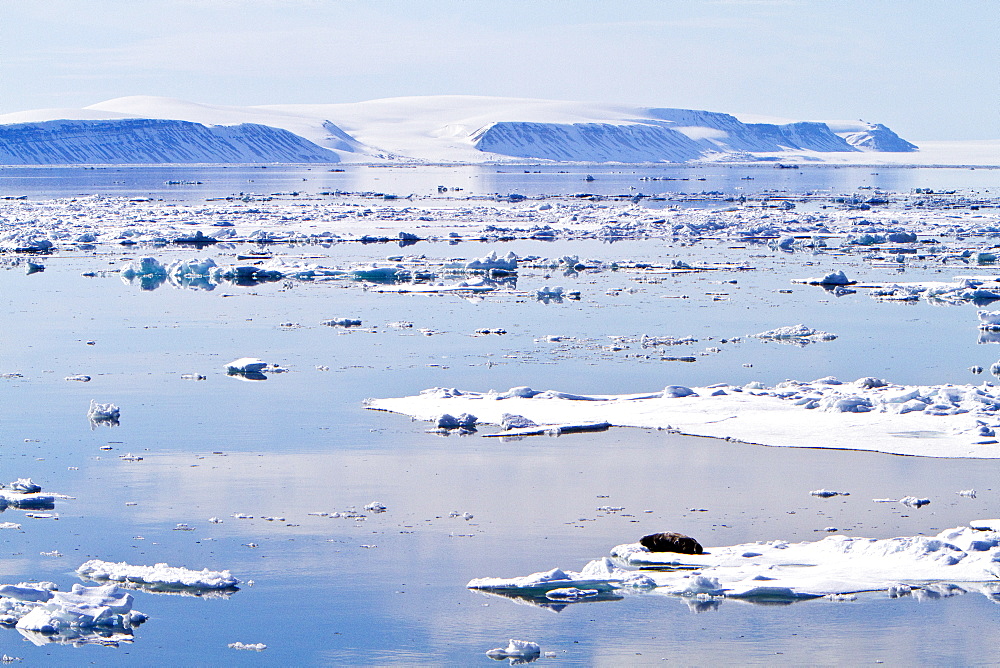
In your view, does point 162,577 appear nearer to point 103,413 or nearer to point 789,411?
point 103,413

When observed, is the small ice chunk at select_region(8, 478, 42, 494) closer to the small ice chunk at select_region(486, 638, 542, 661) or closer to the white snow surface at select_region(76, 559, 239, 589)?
the white snow surface at select_region(76, 559, 239, 589)

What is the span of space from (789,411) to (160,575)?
482 centimetres

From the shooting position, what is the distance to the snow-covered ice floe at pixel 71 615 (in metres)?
5.52

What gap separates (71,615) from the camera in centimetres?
558

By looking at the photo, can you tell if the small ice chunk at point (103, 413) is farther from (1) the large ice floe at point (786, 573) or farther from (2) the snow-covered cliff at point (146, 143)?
(2) the snow-covered cliff at point (146, 143)

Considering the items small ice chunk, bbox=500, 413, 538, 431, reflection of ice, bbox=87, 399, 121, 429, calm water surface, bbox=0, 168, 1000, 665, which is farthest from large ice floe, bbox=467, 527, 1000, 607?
reflection of ice, bbox=87, 399, 121, 429

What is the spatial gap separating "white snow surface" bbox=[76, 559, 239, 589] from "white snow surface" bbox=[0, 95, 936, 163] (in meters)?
88.0

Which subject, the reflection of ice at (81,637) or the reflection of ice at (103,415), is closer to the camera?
the reflection of ice at (81,637)

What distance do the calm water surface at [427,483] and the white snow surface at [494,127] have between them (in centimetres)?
8087

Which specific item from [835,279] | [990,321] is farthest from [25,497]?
[835,279]

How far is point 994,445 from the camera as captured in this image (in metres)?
8.49

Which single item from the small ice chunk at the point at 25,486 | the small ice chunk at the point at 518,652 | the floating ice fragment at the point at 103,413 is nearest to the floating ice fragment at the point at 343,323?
the floating ice fragment at the point at 103,413

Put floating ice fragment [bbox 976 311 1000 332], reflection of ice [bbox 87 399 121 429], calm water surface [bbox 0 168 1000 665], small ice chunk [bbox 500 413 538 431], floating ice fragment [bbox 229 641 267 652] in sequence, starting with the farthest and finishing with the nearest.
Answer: floating ice fragment [bbox 976 311 1000 332]
reflection of ice [bbox 87 399 121 429]
small ice chunk [bbox 500 413 538 431]
calm water surface [bbox 0 168 1000 665]
floating ice fragment [bbox 229 641 267 652]

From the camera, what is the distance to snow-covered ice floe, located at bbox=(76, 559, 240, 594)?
604cm
